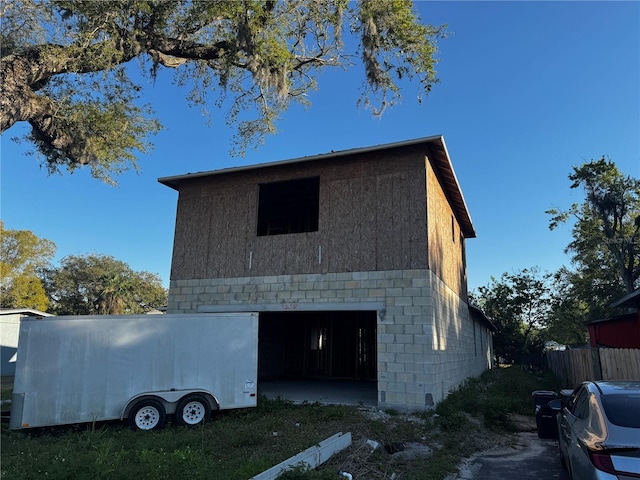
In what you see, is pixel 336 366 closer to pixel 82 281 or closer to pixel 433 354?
pixel 433 354

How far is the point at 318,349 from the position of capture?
58.5 ft

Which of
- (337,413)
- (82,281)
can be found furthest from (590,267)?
(82,281)

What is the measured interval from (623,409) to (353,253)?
788cm

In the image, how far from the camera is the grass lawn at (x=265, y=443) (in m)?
5.43

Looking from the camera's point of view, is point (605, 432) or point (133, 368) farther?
point (133, 368)

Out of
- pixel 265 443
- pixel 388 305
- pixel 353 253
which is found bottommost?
pixel 265 443

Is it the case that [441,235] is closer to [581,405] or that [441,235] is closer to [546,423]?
[546,423]

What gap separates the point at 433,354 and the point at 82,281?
4586cm

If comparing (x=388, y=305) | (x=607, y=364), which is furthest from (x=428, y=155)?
(x=607, y=364)

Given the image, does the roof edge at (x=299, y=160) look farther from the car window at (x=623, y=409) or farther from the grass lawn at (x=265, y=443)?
the car window at (x=623, y=409)

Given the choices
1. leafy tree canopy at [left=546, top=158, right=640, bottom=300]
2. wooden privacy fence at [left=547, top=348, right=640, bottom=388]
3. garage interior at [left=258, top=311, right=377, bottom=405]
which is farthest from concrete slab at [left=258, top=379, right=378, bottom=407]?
leafy tree canopy at [left=546, top=158, right=640, bottom=300]

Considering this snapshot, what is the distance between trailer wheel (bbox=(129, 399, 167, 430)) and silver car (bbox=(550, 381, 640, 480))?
297 inches

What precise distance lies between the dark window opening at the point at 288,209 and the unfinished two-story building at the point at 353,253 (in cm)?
19

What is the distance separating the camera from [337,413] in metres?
9.53
